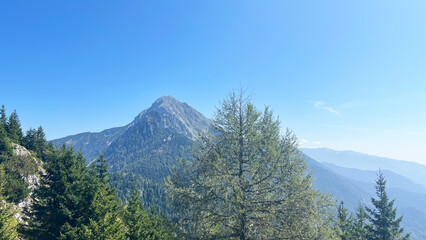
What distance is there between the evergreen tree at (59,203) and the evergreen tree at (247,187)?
25.8ft

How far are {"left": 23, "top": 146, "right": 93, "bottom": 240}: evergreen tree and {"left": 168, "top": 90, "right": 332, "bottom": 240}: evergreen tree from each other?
7.88 metres

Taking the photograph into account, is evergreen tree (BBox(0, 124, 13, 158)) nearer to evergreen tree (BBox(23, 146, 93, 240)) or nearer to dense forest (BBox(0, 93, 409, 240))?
evergreen tree (BBox(23, 146, 93, 240))

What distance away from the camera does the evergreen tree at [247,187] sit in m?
10.1

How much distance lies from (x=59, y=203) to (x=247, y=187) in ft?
43.3

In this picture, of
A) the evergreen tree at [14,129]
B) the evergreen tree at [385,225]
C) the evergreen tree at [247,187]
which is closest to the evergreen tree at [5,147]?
the evergreen tree at [14,129]

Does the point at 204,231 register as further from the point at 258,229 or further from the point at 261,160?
the point at 261,160

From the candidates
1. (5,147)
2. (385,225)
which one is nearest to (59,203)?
(385,225)

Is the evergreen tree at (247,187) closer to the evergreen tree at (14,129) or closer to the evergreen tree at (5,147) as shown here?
the evergreen tree at (5,147)

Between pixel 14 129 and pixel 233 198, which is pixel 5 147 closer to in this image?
pixel 14 129

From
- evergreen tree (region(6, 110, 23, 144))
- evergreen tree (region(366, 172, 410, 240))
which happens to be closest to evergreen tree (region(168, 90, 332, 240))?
evergreen tree (region(366, 172, 410, 240))

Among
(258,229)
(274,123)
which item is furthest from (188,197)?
(274,123)

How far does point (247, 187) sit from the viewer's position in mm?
11086

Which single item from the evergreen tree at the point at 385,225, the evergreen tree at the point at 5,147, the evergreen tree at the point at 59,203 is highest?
the evergreen tree at the point at 5,147

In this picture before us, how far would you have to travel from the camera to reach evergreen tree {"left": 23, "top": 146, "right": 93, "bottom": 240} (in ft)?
45.9
